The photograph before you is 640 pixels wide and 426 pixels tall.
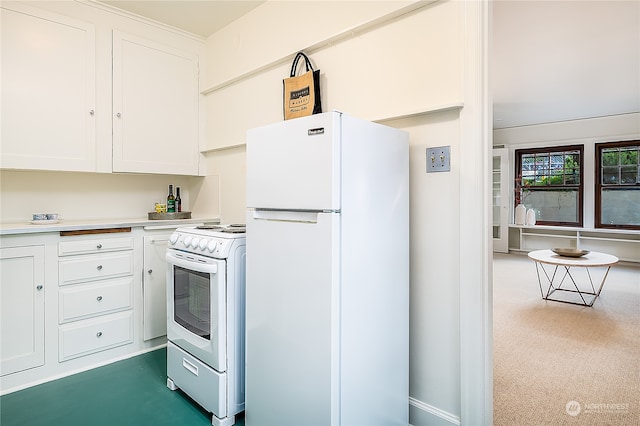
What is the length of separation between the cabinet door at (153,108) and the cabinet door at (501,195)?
5933 millimetres

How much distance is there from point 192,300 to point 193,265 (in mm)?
249

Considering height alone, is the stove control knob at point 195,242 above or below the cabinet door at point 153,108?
below

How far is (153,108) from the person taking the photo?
116 inches

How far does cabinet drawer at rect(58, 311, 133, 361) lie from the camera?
2.31 metres

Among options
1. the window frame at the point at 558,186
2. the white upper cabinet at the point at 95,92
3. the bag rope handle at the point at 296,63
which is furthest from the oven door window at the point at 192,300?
the window frame at the point at 558,186

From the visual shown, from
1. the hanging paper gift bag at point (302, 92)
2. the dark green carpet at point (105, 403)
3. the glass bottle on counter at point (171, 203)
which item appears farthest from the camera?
the glass bottle on counter at point (171, 203)

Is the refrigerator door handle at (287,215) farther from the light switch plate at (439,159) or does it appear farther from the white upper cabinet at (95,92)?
the white upper cabinet at (95,92)

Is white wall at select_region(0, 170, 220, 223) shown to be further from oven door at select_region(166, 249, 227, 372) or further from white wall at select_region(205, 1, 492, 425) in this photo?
white wall at select_region(205, 1, 492, 425)

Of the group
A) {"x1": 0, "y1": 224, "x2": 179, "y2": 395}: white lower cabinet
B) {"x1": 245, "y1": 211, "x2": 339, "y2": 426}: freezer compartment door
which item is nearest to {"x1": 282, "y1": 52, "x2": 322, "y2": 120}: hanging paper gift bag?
{"x1": 245, "y1": 211, "x2": 339, "y2": 426}: freezer compartment door

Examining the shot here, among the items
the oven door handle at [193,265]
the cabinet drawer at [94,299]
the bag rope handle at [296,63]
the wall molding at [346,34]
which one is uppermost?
the wall molding at [346,34]

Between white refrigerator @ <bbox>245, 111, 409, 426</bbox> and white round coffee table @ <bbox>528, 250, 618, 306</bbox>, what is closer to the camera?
white refrigerator @ <bbox>245, 111, 409, 426</bbox>

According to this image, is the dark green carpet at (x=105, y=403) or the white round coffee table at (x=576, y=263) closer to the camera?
the dark green carpet at (x=105, y=403)

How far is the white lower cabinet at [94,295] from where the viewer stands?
2.31m

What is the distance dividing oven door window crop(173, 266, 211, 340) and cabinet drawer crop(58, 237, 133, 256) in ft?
2.13
